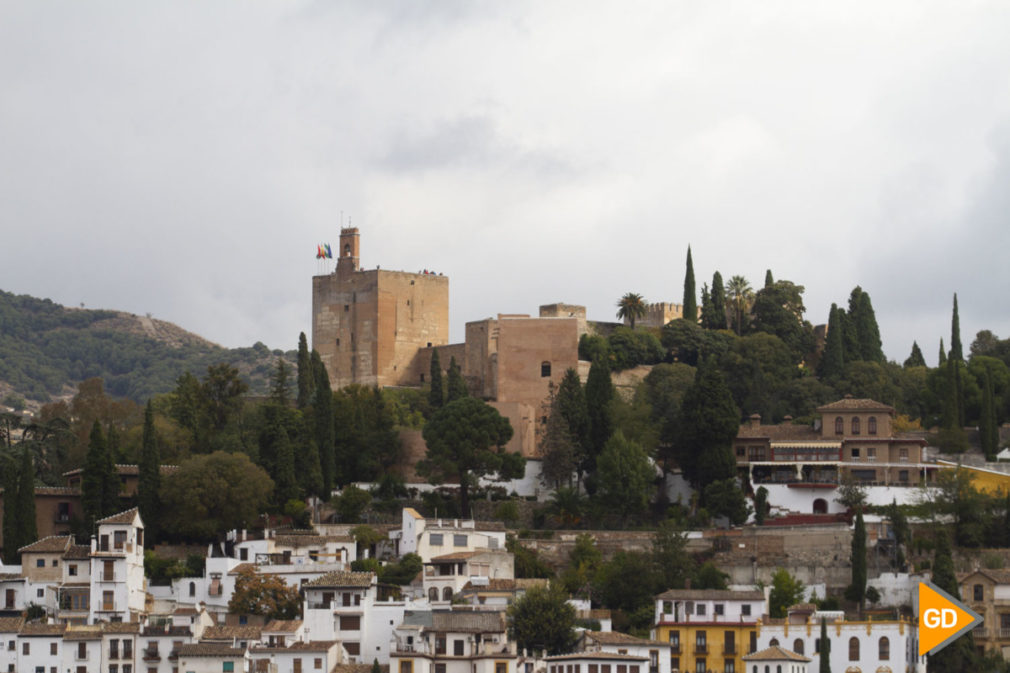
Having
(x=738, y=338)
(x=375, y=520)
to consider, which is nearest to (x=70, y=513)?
(x=375, y=520)

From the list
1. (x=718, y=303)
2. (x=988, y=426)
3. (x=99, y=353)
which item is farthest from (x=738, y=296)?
(x=99, y=353)

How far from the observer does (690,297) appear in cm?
9738

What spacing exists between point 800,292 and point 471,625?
140ft

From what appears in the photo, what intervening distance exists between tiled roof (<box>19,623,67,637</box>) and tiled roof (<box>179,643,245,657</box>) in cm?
394

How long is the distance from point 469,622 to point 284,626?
5732 mm

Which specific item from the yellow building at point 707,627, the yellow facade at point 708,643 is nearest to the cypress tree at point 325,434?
the yellow building at point 707,627

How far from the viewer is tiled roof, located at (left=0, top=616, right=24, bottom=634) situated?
5778cm

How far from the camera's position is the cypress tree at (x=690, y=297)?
316 feet

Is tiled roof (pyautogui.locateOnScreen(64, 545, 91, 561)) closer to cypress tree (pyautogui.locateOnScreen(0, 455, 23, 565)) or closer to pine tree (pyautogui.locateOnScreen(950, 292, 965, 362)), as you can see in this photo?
cypress tree (pyautogui.locateOnScreen(0, 455, 23, 565))

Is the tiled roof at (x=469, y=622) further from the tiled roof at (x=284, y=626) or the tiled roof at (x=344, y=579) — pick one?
the tiled roof at (x=284, y=626)

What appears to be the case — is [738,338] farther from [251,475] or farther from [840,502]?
[251,475]

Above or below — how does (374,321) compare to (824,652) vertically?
above

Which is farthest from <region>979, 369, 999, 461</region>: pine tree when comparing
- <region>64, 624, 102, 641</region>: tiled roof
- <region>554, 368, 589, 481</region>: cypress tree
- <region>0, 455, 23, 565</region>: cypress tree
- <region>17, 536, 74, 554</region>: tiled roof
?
<region>0, 455, 23, 565</region>: cypress tree

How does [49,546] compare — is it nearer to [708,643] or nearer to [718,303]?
[708,643]
